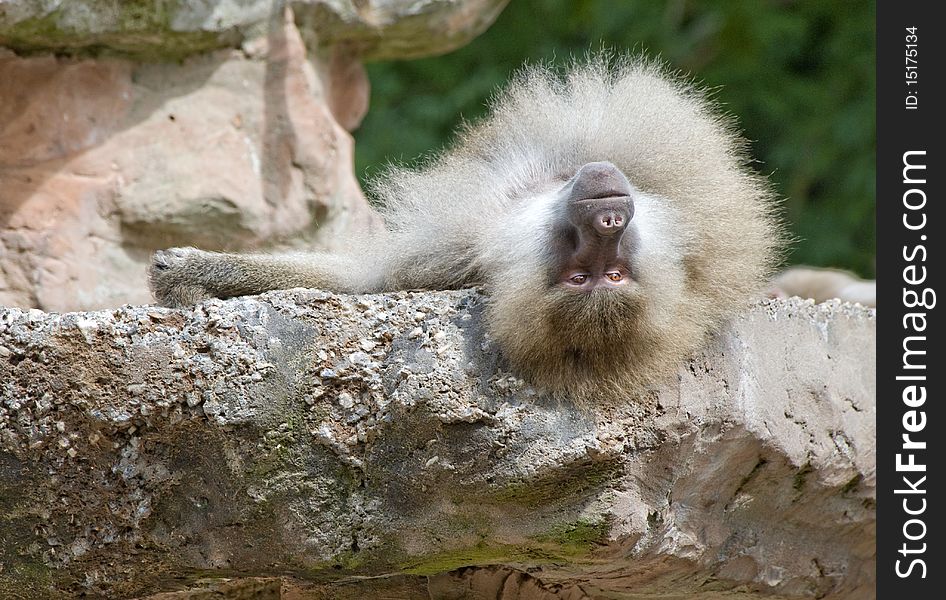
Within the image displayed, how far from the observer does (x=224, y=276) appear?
8.36ft

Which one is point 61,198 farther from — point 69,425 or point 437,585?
point 437,585

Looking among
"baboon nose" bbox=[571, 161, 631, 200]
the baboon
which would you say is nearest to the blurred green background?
the baboon

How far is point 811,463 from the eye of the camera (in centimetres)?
266

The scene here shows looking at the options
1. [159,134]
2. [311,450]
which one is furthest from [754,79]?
[311,450]

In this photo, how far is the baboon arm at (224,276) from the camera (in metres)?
2.54

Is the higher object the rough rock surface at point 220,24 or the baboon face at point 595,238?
the rough rock surface at point 220,24

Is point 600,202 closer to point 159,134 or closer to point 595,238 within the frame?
point 595,238

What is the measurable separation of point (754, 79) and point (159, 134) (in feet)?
12.5

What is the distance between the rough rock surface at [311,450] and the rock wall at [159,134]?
2.65 ft

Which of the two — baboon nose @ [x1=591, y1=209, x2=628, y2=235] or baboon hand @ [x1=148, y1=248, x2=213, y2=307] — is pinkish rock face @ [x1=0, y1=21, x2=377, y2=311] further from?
baboon nose @ [x1=591, y1=209, x2=628, y2=235]

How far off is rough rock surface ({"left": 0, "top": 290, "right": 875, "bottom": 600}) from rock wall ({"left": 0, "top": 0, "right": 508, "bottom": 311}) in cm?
81

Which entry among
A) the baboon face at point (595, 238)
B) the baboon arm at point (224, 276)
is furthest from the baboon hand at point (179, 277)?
the baboon face at point (595, 238)

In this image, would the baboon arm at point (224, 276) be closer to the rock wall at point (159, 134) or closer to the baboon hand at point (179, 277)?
the baboon hand at point (179, 277)
